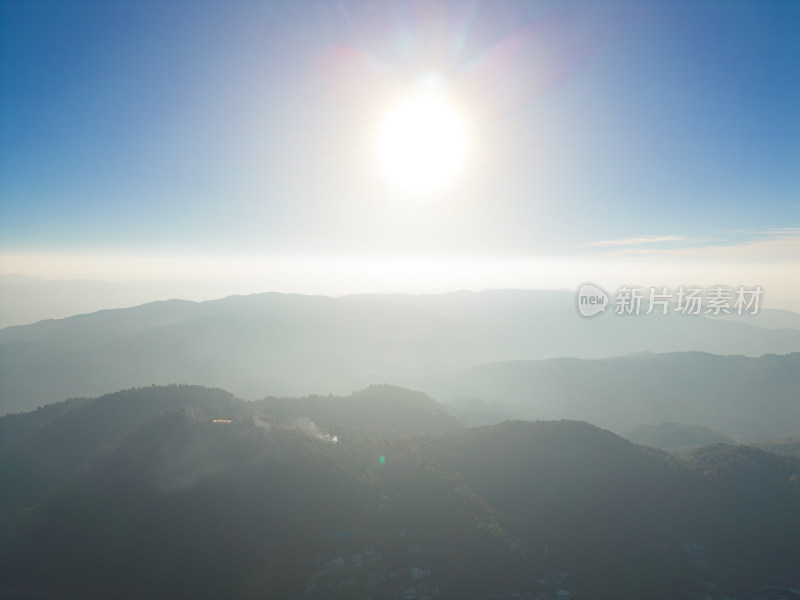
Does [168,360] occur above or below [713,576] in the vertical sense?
below

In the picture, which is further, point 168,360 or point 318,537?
point 168,360

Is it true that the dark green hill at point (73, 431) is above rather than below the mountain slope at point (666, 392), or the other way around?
above

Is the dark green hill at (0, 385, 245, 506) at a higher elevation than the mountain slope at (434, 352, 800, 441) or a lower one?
higher

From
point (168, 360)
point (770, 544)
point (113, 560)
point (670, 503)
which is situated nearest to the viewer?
point (113, 560)

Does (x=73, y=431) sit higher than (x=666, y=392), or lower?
higher

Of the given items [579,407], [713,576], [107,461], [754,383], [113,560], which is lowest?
[579,407]

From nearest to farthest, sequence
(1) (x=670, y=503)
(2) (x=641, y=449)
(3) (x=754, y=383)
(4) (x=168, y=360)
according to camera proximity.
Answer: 1. (1) (x=670, y=503)
2. (2) (x=641, y=449)
3. (3) (x=754, y=383)
4. (4) (x=168, y=360)

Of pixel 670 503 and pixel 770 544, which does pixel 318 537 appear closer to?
pixel 670 503

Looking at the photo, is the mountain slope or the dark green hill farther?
the mountain slope

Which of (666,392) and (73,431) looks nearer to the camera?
(73,431)

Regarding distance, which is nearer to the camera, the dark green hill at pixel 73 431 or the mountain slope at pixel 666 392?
the dark green hill at pixel 73 431

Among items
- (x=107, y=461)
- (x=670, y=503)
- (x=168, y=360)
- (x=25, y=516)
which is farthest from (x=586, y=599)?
(x=168, y=360)
